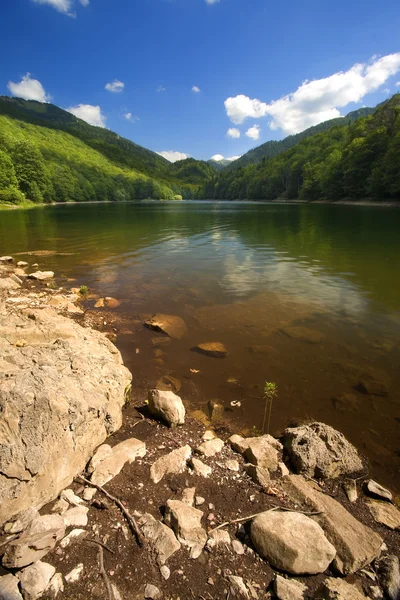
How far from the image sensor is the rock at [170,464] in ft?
14.2

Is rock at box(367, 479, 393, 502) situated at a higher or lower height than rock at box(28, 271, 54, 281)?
lower

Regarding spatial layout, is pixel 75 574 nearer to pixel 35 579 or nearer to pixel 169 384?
pixel 35 579

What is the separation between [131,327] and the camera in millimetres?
10773

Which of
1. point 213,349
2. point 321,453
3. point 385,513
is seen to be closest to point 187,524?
point 321,453

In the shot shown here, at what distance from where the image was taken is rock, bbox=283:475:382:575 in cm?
328

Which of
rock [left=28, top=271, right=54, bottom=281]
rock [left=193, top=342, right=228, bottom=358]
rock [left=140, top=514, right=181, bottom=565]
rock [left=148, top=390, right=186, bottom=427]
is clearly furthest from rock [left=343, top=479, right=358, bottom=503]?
rock [left=28, top=271, right=54, bottom=281]

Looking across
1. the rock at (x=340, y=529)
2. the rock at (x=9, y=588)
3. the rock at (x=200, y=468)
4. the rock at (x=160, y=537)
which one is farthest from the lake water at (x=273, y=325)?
the rock at (x=9, y=588)

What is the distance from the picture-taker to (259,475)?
4.34 metres

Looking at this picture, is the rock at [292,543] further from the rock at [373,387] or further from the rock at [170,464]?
the rock at [373,387]

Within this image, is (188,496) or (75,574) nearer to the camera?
(75,574)

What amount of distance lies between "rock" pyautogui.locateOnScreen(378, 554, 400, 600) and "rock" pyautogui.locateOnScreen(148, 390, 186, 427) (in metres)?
3.55

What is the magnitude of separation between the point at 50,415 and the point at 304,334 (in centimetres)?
860

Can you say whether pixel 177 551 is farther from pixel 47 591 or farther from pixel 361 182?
pixel 361 182

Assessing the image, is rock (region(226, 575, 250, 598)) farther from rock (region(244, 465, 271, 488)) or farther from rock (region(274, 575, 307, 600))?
rock (region(244, 465, 271, 488))
